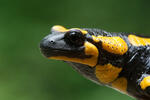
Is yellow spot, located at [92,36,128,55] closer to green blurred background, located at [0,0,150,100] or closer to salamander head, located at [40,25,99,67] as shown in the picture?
salamander head, located at [40,25,99,67]

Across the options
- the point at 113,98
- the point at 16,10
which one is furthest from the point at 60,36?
the point at 16,10

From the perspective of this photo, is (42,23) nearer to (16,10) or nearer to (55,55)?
(16,10)

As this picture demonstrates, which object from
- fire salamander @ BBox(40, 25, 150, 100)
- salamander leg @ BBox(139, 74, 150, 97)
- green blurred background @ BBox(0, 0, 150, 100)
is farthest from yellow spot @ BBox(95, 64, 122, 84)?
green blurred background @ BBox(0, 0, 150, 100)

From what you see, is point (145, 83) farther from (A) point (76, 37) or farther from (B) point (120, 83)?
(A) point (76, 37)

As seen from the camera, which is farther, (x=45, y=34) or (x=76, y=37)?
(x=45, y=34)

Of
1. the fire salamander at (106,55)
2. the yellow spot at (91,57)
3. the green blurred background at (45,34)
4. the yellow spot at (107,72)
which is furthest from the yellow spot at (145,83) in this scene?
the green blurred background at (45,34)

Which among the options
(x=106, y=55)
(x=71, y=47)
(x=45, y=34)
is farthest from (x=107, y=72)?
(x=45, y=34)

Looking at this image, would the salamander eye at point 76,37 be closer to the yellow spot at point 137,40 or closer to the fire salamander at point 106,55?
the fire salamander at point 106,55
